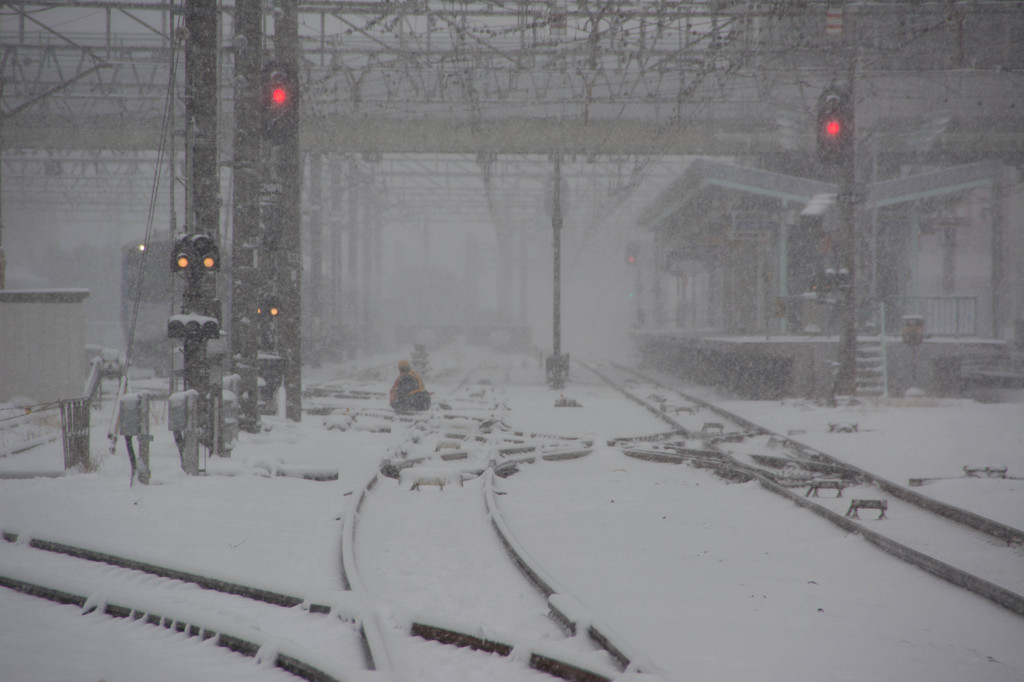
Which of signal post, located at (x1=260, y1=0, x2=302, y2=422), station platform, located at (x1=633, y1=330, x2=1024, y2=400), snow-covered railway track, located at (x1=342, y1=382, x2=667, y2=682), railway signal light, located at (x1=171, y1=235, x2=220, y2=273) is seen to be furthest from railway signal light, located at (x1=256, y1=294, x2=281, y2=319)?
station platform, located at (x1=633, y1=330, x2=1024, y2=400)

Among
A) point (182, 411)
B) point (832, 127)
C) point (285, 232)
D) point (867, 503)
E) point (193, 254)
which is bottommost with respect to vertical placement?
point (867, 503)

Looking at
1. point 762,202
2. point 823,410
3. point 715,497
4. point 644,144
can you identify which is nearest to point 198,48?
point 715,497

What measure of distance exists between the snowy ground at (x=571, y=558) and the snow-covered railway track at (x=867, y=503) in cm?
14

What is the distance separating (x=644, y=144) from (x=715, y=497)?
55.4ft

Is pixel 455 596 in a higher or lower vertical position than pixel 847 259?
lower

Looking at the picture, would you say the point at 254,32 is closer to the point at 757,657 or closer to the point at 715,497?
the point at 715,497

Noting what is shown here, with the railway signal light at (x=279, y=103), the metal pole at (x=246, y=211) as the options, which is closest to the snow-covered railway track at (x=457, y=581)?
the metal pole at (x=246, y=211)

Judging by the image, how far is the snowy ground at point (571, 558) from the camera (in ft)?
13.4

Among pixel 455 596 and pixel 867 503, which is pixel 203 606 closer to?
pixel 455 596

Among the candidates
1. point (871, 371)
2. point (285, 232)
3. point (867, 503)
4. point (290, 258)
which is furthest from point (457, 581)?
point (871, 371)

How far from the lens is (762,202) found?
2591cm

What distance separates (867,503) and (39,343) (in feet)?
48.4

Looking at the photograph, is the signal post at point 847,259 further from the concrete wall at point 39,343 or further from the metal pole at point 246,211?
the concrete wall at point 39,343

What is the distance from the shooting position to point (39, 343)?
50.8 ft
